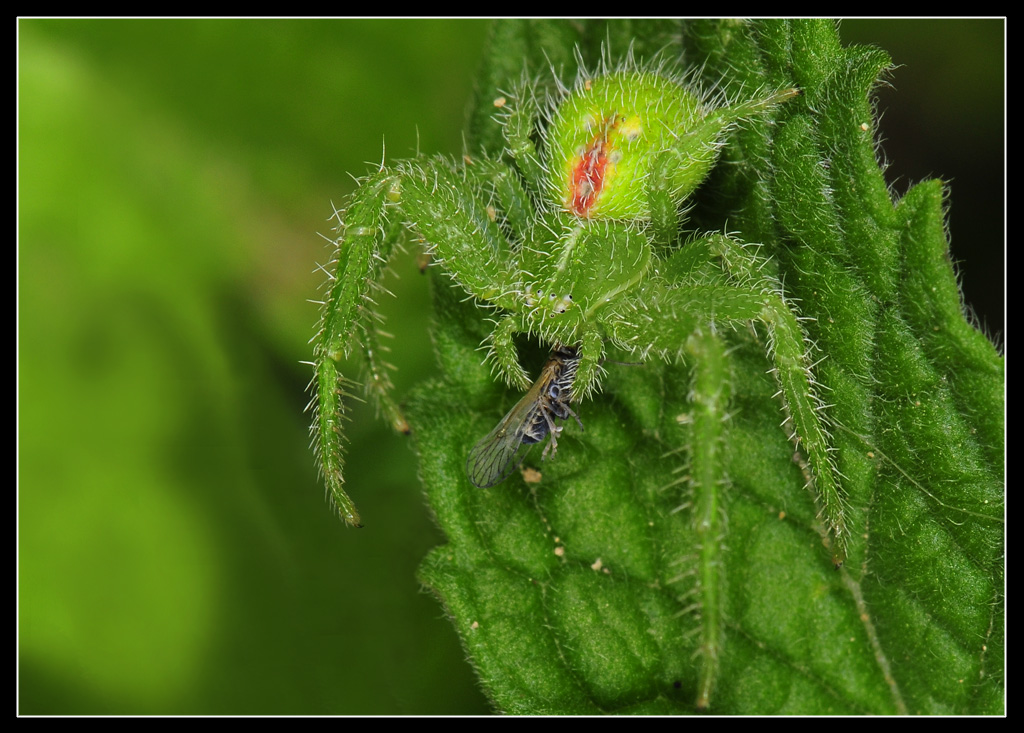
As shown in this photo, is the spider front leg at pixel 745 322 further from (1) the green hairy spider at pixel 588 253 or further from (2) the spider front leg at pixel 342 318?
(2) the spider front leg at pixel 342 318

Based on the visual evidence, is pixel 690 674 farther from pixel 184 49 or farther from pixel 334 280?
pixel 184 49

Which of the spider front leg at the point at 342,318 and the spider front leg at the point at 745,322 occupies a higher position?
the spider front leg at the point at 745,322

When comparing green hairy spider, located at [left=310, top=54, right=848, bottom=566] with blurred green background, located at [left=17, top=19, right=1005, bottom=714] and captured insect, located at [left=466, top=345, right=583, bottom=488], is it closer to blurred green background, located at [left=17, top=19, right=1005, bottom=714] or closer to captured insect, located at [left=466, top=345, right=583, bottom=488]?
captured insect, located at [left=466, top=345, right=583, bottom=488]

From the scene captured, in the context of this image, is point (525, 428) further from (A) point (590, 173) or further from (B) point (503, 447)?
(A) point (590, 173)

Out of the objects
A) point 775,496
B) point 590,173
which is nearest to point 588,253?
point 590,173

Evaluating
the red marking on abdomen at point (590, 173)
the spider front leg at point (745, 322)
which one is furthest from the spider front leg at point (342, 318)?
the spider front leg at point (745, 322)

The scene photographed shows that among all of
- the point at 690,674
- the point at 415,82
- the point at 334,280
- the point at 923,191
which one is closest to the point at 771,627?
the point at 690,674

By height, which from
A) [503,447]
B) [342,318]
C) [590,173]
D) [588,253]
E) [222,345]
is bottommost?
[222,345]
